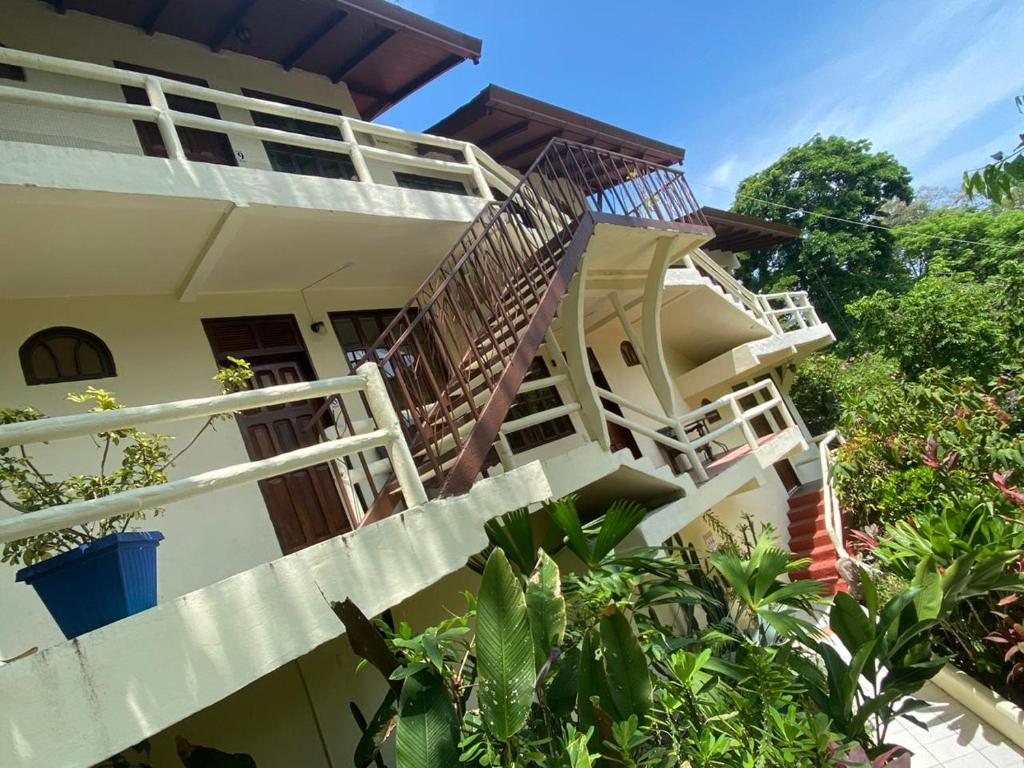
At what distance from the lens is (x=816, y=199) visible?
28.9 meters

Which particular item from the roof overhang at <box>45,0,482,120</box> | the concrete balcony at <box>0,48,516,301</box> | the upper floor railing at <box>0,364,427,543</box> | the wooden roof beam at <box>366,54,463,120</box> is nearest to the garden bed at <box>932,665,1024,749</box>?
the upper floor railing at <box>0,364,427,543</box>

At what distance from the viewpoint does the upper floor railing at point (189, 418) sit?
2385 millimetres

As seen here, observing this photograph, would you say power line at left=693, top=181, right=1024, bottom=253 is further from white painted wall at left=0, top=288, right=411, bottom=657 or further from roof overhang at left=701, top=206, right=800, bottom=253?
white painted wall at left=0, top=288, right=411, bottom=657

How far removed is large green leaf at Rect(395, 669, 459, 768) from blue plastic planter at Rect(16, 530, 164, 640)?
51.5 inches

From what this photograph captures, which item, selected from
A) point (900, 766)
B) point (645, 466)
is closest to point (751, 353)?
point (645, 466)

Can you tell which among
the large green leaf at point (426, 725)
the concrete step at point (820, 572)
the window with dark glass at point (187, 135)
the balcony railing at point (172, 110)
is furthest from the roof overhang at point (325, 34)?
the concrete step at point (820, 572)

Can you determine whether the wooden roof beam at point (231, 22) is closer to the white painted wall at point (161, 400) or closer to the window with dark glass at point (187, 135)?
the window with dark glass at point (187, 135)

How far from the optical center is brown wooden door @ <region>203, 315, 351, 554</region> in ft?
18.7

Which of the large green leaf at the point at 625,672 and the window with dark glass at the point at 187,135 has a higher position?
the window with dark glass at the point at 187,135

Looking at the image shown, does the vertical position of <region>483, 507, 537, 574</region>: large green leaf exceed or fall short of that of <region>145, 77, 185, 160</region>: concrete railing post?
it falls short

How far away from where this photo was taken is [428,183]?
9.14m

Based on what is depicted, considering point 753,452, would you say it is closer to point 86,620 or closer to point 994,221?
point 86,620

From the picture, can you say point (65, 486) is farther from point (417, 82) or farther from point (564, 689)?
point (417, 82)

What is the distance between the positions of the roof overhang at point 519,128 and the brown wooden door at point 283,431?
4722mm
